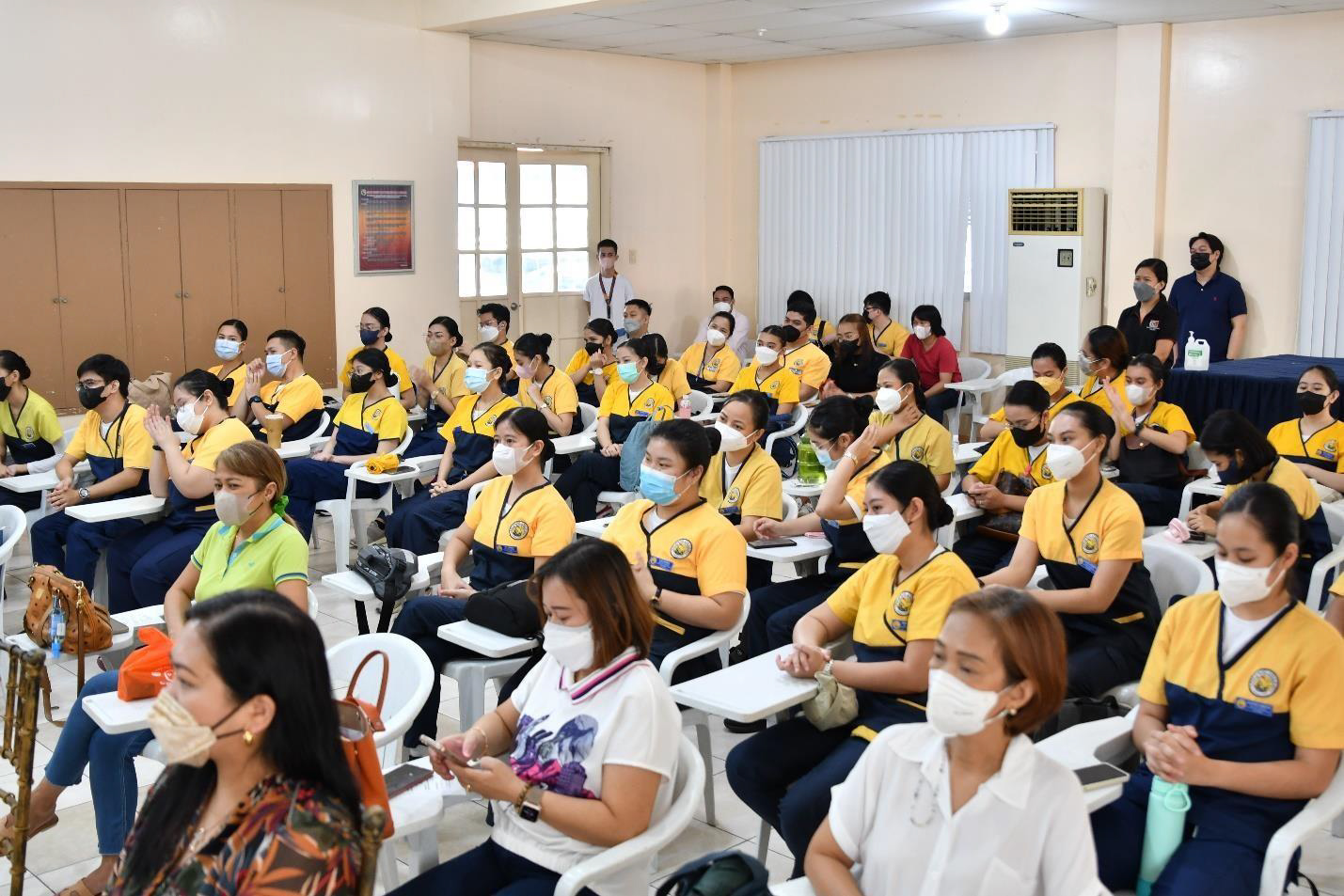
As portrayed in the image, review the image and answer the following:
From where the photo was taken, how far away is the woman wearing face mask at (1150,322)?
8.66 meters

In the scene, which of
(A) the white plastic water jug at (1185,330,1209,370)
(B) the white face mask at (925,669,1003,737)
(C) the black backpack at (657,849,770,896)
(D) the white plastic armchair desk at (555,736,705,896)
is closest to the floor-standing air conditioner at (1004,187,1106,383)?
(A) the white plastic water jug at (1185,330,1209,370)

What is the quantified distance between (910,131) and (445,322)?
14.6ft

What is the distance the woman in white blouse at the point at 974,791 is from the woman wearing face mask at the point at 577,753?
0.39m

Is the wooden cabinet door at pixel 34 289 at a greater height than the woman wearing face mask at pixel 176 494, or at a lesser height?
greater

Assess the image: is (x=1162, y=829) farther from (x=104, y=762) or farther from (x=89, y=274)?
→ (x=89, y=274)

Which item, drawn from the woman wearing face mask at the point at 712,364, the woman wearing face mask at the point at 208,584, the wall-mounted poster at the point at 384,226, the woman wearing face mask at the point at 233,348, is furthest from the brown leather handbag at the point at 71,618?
the wall-mounted poster at the point at 384,226

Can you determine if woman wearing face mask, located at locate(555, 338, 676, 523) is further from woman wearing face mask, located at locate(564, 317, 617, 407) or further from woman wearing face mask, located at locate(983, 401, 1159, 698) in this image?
woman wearing face mask, located at locate(983, 401, 1159, 698)

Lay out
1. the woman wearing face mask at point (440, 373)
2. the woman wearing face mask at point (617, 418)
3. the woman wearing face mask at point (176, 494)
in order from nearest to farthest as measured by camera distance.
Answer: the woman wearing face mask at point (176, 494)
the woman wearing face mask at point (617, 418)
the woman wearing face mask at point (440, 373)

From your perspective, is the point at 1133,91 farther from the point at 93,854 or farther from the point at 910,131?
the point at 93,854

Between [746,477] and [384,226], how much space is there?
581cm

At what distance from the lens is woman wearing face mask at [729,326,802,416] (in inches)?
329

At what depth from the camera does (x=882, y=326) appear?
34.7 feet

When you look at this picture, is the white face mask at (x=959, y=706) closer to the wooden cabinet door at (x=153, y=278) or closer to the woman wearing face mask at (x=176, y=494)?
the woman wearing face mask at (x=176, y=494)

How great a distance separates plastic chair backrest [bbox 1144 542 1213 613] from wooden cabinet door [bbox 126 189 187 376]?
6792mm
